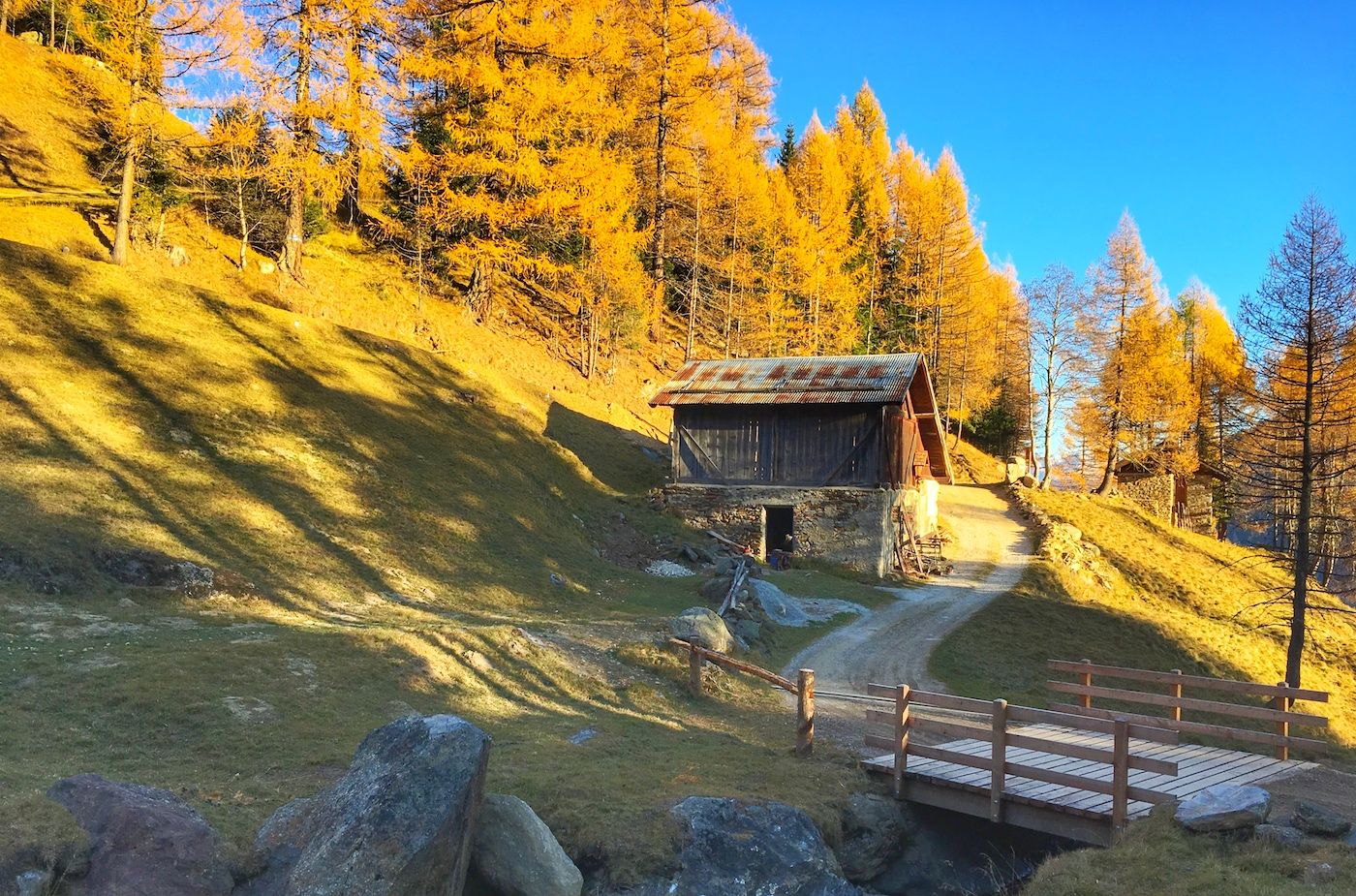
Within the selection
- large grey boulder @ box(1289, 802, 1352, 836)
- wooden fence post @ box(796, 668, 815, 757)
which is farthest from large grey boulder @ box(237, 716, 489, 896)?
large grey boulder @ box(1289, 802, 1352, 836)

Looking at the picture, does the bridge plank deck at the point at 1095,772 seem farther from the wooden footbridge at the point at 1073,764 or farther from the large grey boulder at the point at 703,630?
the large grey boulder at the point at 703,630

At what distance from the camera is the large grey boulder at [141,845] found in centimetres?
721

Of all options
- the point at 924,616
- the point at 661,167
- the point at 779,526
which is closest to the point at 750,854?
the point at 924,616

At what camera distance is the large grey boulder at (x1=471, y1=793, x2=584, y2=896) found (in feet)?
27.3

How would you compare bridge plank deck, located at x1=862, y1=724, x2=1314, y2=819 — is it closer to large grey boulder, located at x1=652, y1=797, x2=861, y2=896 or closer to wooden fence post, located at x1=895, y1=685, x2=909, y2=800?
wooden fence post, located at x1=895, y1=685, x2=909, y2=800

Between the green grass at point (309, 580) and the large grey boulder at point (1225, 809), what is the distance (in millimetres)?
3757

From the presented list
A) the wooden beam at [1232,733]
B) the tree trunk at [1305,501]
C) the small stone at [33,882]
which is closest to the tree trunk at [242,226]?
the small stone at [33,882]

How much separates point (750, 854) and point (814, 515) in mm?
22067

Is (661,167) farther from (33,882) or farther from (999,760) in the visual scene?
(33,882)

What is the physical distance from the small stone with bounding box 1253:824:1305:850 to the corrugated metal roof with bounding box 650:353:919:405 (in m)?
21.8

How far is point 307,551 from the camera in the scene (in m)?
19.0

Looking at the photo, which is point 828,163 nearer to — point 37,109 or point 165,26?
point 165,26

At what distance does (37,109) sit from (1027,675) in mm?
41713

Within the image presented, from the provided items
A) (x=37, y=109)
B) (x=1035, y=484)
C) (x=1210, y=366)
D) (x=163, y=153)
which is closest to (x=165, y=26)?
(x=163, y=153)
